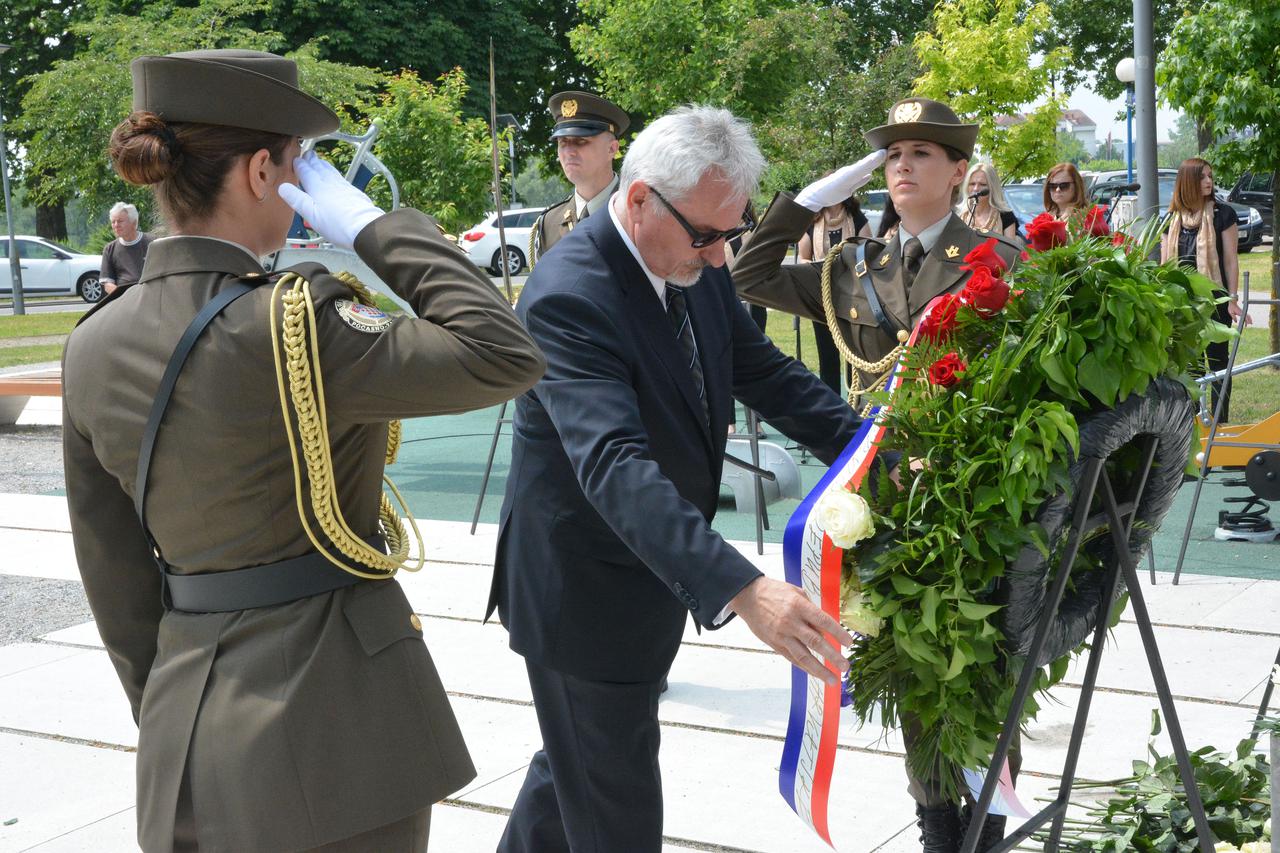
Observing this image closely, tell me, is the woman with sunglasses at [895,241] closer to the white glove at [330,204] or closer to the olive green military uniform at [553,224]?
the white glove at [330,204]

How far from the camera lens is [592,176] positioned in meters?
7.56

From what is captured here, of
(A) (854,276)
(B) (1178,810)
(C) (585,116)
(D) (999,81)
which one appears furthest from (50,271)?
(B) (1178,810)

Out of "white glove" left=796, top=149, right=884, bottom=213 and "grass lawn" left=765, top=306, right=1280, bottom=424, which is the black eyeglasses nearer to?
"white glove" left=796, top=149, right=884, bottom=213

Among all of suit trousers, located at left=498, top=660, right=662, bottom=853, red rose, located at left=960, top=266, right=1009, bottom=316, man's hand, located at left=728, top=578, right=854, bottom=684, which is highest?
red rose, located at left=960, top=266, right=1009, bottom=316

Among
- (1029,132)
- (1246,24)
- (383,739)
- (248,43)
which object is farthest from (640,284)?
(248,43)

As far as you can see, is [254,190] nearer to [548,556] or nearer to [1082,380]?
[548,556]

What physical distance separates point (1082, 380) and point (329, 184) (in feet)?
4.55

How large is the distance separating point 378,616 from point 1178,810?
2.35 m

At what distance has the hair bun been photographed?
212 cm

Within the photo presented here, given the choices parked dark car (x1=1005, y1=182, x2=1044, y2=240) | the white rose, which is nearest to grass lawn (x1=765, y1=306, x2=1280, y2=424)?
the white rose

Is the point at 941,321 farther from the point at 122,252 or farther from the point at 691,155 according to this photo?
the point at 122,252

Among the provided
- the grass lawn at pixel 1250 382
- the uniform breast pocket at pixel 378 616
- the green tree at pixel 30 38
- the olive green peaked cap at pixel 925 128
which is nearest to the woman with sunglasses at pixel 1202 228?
the grass lawn at pixel 1250 382

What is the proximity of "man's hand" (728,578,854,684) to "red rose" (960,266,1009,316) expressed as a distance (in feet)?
2.36

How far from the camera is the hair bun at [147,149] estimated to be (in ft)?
6.95
